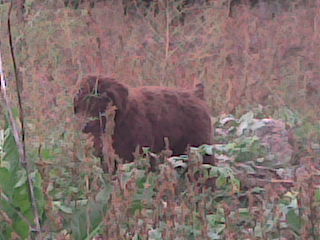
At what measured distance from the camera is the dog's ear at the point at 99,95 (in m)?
4.06

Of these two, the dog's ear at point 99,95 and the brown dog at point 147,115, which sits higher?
the dog's ear at point 99,95

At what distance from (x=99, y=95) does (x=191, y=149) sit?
30.6 inches

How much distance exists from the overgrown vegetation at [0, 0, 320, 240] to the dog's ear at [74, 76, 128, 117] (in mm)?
152

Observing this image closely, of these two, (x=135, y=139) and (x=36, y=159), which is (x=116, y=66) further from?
(x=36, y=159)

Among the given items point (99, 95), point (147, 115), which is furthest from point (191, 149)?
point (147, 115)

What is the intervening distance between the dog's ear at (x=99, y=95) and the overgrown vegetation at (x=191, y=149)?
15 cm

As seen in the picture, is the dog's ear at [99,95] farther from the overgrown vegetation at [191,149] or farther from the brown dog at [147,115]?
the overgrown vegetation at [191,149]

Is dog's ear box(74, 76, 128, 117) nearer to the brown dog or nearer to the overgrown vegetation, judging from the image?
the brown dog

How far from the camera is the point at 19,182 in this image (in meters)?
2.60

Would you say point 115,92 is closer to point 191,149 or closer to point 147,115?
point 147,115

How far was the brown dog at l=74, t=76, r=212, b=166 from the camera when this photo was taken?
4.16m

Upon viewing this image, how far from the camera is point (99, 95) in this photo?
4047 millimetres

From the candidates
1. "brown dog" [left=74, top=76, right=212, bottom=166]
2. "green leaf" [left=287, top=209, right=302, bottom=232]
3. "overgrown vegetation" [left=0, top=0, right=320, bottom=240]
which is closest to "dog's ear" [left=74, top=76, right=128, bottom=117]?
"brown dog" [left=74, top=76, right=212, bottom=166]

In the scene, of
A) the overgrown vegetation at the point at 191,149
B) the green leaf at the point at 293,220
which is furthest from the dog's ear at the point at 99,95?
the green leaf at the point at 293,220
